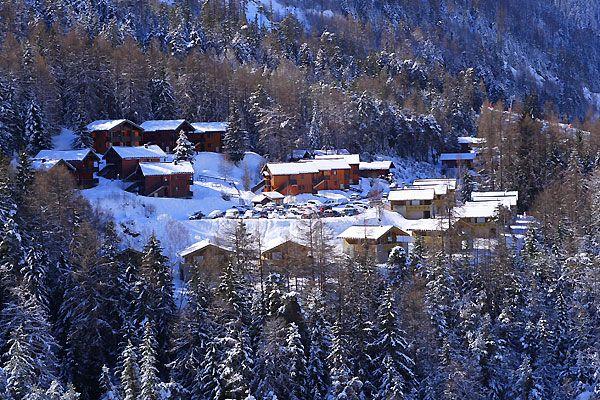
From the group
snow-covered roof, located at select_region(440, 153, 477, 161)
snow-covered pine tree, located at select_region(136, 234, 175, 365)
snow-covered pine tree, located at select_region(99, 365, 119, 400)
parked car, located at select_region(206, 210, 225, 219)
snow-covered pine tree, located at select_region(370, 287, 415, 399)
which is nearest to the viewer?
snow-covered pine tree, located at select_region(99, 365, 119, 400)

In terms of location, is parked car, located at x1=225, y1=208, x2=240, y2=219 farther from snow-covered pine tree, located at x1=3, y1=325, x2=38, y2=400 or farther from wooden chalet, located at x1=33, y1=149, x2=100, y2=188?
snow-covered pine tree, located at x1=3, y1=325, x2=38, y2=400

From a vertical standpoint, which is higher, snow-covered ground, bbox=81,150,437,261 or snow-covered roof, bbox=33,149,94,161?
snow-covered roof, bbox=33,149,94,161

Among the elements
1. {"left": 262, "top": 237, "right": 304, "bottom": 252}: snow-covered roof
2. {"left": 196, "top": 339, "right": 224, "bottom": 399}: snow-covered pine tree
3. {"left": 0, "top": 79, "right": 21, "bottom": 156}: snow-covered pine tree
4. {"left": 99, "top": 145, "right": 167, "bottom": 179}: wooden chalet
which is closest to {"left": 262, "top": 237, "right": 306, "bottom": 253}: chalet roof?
{"left": 262, "top": 237, "right": 304, "bottom": 252}: snow-covered roof

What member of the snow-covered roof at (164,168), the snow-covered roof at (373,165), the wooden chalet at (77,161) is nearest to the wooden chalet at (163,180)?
the snow-covered roof at (164,168)

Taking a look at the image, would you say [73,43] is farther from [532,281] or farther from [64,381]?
[532,281]

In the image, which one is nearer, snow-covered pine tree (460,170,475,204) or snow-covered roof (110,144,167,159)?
snow-covered roof (110,144,167,159)

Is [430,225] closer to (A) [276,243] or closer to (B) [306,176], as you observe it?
(A) [276,243]

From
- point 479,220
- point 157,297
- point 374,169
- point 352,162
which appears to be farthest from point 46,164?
point 374,169
